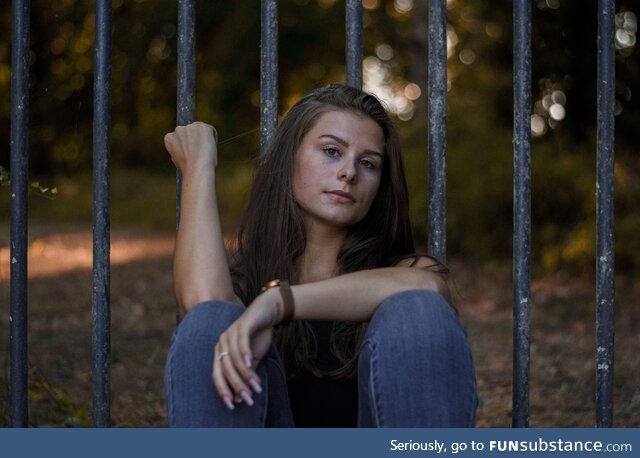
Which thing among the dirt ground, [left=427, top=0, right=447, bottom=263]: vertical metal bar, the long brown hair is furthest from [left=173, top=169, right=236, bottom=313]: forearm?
the dirt ground

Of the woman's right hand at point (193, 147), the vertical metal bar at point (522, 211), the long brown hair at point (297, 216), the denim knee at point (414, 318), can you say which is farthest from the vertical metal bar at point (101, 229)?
the vertical metal bar at point (522, 211)

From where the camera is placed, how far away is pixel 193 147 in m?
1.99

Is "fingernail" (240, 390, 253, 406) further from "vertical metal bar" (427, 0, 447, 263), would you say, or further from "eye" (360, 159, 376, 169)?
"eye" (360, 159, 376, 169)

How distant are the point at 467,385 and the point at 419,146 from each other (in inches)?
291

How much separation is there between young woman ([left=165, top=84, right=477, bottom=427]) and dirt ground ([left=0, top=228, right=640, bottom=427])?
44 centimetres

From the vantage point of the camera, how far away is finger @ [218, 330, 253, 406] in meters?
1.54

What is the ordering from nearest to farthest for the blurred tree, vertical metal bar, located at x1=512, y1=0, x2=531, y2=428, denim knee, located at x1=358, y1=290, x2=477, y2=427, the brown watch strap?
denim knee, located at x1=358, y1=290, x2=477, y2=427 → the brown watch strap → vertical metal bar, located at x1=512, y1=0, x2=531, y2=428 → the blurred tree

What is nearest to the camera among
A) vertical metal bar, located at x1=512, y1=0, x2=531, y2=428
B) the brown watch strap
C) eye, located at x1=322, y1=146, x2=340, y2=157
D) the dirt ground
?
the brown watch strap

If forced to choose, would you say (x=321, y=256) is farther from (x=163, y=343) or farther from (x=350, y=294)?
(x=163, y=343)

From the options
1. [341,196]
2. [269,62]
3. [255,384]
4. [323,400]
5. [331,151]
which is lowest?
[323,400]

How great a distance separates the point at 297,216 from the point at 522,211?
0.51 metres

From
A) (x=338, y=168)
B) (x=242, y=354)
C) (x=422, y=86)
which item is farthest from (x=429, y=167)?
(x=422, y=86)

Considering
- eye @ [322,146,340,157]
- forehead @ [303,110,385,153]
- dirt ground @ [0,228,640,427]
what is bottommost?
dirt ground @ [0,228,640,427]

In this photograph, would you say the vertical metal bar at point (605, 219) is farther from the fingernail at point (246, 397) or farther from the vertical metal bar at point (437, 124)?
the fingernail at point (246, 397)
